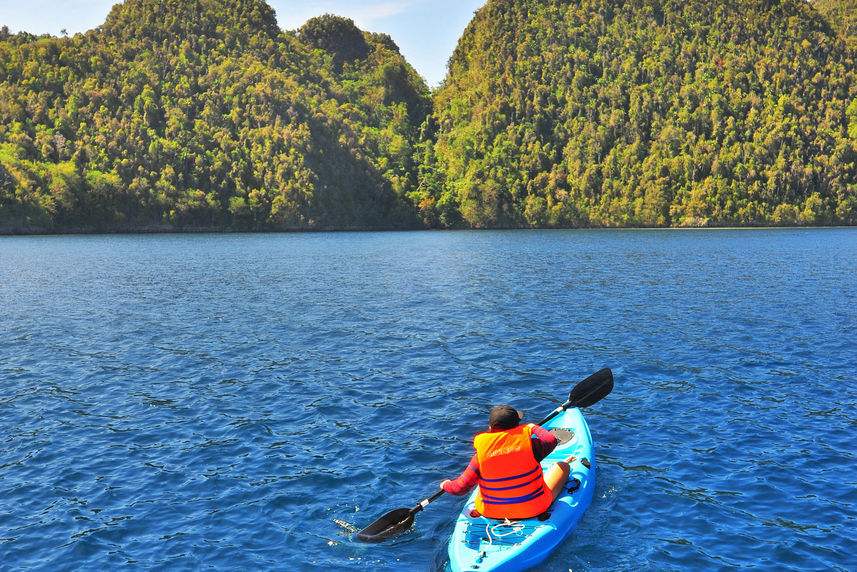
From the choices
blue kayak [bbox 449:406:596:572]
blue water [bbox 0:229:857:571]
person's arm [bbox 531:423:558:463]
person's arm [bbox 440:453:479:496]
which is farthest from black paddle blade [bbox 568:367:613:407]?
person's arm [bbox 440:453:479:496]

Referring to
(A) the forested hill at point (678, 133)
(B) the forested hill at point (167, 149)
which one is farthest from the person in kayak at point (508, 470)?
(A) the forested hill at point (678, 133)

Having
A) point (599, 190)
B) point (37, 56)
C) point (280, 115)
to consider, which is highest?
point (37, 56)

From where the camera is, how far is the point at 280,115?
178500mm

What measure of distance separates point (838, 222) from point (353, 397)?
512 feet

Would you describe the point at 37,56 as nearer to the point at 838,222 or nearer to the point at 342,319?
the point at 342,319

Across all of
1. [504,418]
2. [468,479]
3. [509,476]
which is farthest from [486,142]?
[504,418]

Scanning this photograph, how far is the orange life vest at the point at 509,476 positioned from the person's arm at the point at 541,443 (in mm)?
113

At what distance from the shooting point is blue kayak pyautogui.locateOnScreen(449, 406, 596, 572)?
10172mm

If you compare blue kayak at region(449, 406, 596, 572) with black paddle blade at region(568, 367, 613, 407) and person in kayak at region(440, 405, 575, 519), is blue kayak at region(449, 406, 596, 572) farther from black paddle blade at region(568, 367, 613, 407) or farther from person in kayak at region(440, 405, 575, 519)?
black paddle blade at region(568, 367, 613, 407)

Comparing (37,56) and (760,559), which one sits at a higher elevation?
(37,56)

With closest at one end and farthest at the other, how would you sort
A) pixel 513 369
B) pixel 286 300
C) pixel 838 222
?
pixel 513 369 → pixel 286 300 → pixel 838 222

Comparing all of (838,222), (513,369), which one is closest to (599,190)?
(838,222)

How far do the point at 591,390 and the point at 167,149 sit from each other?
16383cm

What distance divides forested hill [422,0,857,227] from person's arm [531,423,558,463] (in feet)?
492
